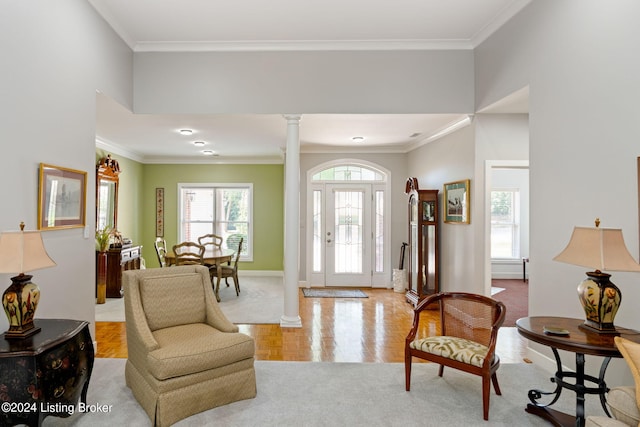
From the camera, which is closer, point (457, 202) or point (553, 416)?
point (553, 416)

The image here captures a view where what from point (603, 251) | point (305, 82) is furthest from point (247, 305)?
point (603, 251)

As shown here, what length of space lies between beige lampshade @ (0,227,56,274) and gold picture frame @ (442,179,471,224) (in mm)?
4163

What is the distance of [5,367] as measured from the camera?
6.05 feet

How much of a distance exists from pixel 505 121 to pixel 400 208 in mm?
2745

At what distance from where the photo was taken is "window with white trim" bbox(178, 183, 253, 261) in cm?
783

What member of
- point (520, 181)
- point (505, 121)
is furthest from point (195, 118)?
point (520, 181)

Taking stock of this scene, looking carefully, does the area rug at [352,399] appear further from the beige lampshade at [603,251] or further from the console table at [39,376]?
the beige lampshade at [603,251]

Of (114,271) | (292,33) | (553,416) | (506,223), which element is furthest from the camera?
(506,223)

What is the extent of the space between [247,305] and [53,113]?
11.4 feet

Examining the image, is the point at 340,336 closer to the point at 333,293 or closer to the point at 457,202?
the point at 333,293

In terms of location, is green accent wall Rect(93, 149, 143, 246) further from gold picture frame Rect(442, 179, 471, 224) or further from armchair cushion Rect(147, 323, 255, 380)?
gold picture frame Rect(442, 179, 471, 224)

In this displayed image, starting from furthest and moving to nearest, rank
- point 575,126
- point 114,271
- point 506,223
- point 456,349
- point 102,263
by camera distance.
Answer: point 506,223, point 114,271, point 102,263, point 575,126, point 456,349

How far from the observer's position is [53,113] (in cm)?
276

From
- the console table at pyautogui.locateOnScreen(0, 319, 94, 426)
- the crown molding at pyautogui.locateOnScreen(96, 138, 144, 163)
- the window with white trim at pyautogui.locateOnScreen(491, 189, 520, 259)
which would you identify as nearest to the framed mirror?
the crown molding at pyautogui.locateOnScreen(96, 138, 144, 163)
